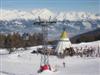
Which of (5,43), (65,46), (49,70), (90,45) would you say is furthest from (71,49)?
(5,43)

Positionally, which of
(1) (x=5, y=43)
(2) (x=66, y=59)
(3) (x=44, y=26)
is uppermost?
(3) (x=44, y=26)

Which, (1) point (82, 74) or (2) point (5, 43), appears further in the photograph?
(2) point (5, 43)

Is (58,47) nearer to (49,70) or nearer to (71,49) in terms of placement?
(71,49)

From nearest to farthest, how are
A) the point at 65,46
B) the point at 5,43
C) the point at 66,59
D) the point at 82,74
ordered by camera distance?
the point at 82,74
the point at 66,59
the point at 65,46
the point at 5,43

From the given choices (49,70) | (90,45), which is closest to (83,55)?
(90,45)

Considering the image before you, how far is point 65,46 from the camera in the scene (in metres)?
52.7

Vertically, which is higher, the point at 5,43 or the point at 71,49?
the point at 71,49

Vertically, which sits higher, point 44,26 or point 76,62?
point 44,26

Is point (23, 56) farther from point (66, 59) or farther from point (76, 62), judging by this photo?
point (76, 62)

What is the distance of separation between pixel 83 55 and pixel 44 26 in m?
16.8

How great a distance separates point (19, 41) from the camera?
8812 centimetres

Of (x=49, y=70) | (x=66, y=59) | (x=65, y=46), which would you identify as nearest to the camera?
(x=49, y=70)

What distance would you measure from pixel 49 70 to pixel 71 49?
58.7 feet

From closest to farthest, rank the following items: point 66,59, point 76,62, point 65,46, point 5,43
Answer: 1. point 76,62
2. point 66,59
3. point 65,46
4. point 5,43
